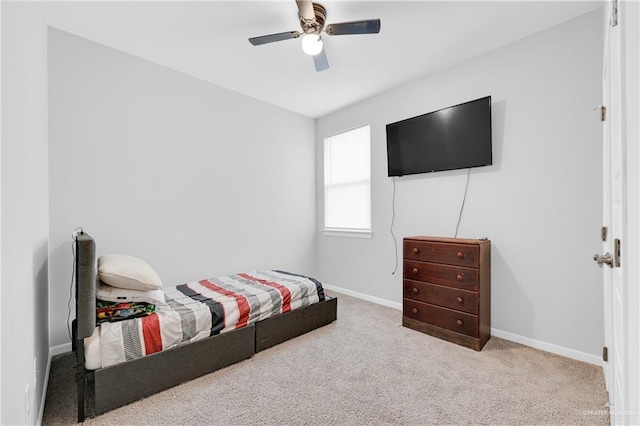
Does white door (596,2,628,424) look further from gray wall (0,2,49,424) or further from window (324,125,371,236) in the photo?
window (324,125,371,236)

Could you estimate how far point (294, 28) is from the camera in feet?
8.20

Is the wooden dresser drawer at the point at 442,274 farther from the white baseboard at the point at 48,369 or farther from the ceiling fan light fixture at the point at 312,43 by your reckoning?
the white baseboard at the point at 48,369

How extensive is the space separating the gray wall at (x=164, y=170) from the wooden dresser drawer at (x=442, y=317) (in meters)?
1.96

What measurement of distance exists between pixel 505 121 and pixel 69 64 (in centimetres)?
391

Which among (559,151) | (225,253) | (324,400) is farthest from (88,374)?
(559,151)

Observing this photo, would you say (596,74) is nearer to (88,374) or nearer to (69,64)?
(88,374)

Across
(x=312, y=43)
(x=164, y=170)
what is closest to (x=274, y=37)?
(x=312, y=43)

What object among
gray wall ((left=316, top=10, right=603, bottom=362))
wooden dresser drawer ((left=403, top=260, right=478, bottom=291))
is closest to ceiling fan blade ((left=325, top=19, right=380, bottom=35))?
gray wall ((left=316, top=10, right=603, bottom=362))

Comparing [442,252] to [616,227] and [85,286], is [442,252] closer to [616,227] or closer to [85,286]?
[616,227]

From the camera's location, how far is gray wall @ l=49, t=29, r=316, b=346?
99.3 inches

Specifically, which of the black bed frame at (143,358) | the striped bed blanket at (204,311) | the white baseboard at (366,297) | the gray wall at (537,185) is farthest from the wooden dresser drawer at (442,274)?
the black bed frame at (143,358)

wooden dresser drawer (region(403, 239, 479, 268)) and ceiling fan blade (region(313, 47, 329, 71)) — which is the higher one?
ceiling fan blade (region(313, 47, 329, 71))

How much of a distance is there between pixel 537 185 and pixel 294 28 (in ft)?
8.15

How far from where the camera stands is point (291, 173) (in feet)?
14.4
